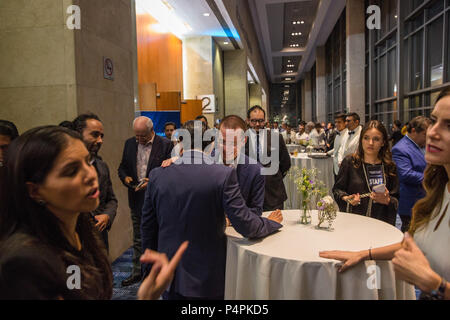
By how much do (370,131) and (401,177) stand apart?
0.75 metres

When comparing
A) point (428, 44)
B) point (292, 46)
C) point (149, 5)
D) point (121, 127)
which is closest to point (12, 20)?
point (121, 127)

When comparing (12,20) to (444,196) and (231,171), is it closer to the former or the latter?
(231,171)

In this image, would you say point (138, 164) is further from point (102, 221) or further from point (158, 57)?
point (158, 57)

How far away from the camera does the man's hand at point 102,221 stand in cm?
249

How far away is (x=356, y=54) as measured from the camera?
11648 millimetres

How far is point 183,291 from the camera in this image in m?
1.87

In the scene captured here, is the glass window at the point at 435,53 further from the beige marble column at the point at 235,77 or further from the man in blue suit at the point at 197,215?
the beige marble column at the point at 235,77

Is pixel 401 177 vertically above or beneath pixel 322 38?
beneath

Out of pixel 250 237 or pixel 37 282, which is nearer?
pixel 37 282

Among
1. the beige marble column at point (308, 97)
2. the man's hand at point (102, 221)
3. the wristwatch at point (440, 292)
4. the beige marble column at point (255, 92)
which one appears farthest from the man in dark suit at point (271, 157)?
the beige marble column at point (308, 97)

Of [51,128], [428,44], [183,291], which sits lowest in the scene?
[183,291]

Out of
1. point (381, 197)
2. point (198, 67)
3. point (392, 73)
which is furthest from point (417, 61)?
point (381, 197)

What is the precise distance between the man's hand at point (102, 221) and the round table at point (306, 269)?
3.23 feet

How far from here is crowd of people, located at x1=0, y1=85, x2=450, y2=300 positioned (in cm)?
98
